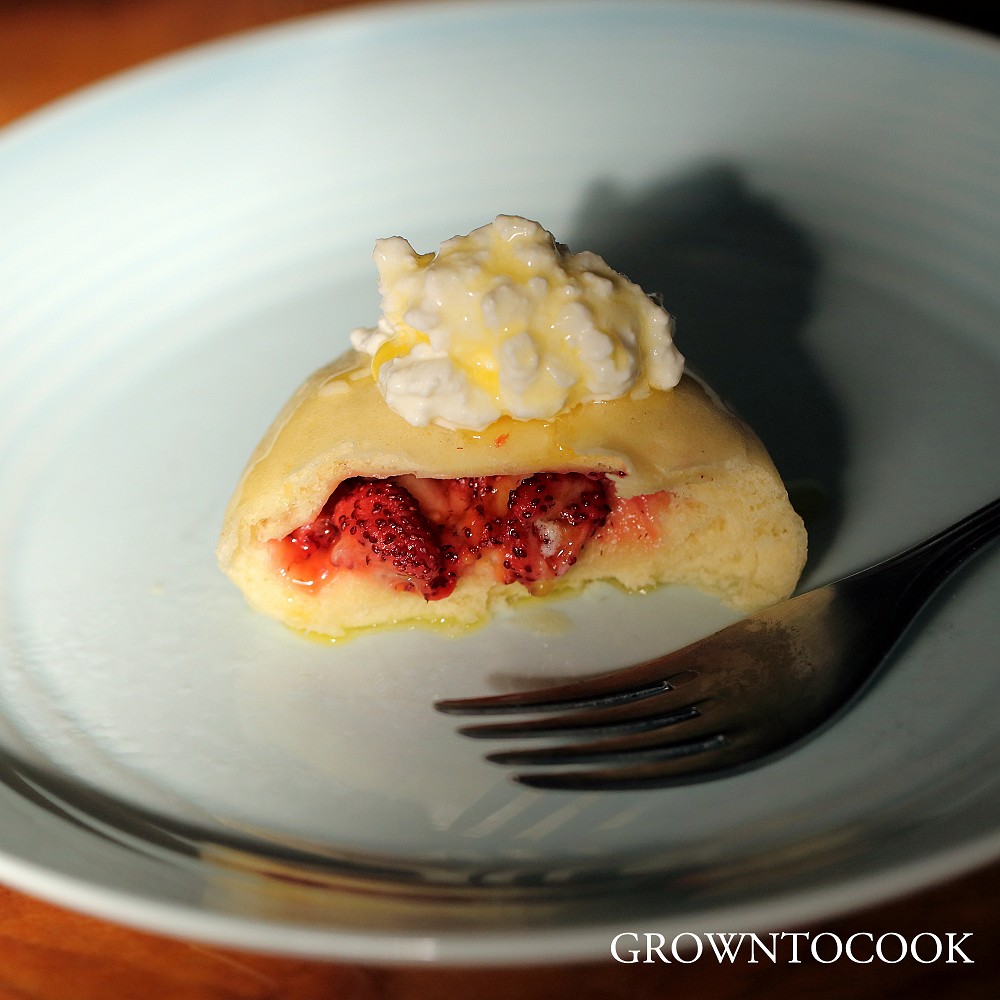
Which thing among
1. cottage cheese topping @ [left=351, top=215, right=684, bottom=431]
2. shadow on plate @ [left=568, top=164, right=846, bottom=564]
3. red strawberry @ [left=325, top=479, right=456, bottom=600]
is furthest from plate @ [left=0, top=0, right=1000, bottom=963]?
cottage cheese topping @ [left=351, top=215, right=684, bottom=431]

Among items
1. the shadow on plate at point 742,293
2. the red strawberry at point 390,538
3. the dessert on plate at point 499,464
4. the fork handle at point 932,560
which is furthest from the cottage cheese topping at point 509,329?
the fork handle at point 932,560

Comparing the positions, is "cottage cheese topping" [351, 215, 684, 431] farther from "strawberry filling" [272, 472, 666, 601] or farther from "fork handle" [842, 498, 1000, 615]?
"fork handle" [842, 498, 1000, 615]

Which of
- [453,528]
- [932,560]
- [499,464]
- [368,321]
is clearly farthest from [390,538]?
[932,560]

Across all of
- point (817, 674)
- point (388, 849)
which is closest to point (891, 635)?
point (817, 674)

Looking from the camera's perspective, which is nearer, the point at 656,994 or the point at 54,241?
the point at 656,994

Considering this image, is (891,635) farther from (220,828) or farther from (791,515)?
(220,828)

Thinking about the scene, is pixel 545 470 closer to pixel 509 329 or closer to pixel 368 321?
pixel 509 329
